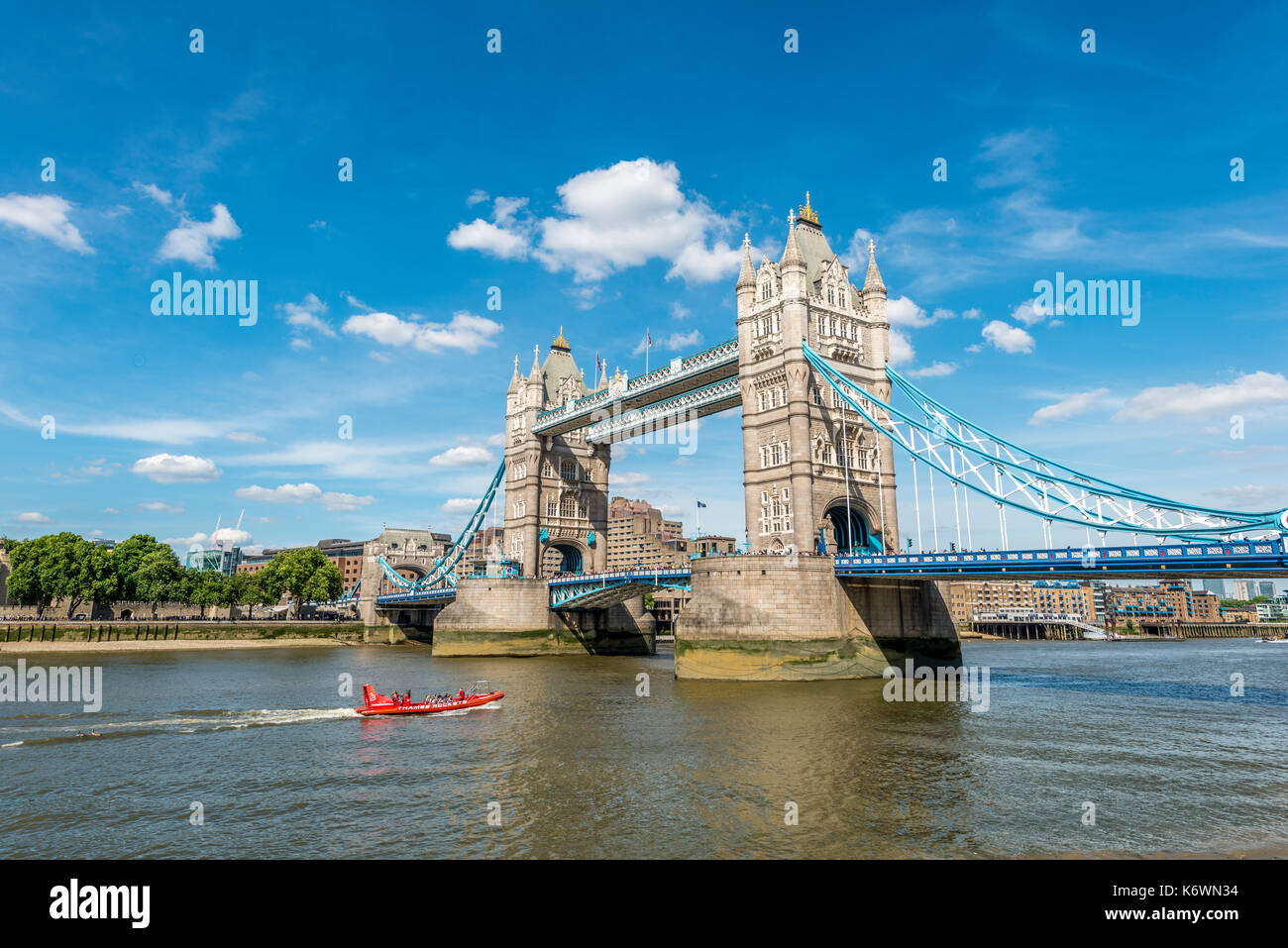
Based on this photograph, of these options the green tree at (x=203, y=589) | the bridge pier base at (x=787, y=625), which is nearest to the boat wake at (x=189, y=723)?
the bridge pier base at (x=787, y=625)

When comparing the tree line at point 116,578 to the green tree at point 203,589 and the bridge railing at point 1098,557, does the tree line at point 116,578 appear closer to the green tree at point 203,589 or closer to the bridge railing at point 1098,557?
the green tree at point 203,589

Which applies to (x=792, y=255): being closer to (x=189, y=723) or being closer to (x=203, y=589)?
(x=189, y=723)

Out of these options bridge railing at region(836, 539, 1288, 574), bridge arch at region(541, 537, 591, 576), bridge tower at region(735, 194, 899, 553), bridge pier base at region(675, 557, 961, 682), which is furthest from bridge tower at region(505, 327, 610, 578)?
bridge railing at region(836, 539, 1288, 574)

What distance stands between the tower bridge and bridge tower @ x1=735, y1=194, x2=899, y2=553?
0.40ft

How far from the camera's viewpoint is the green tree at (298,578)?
3954 inches

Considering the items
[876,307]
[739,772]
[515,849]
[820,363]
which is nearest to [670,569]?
[820,363]

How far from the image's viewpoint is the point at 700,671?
146 ft

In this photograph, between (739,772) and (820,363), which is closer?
(739,772)

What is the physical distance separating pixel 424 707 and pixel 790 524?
1087 inches

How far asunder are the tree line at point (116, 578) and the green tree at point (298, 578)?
0.13 meters

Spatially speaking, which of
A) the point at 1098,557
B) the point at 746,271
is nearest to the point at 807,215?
→ the point at 746,271

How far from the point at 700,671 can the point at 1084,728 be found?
20577 millimetres

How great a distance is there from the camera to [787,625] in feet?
142
